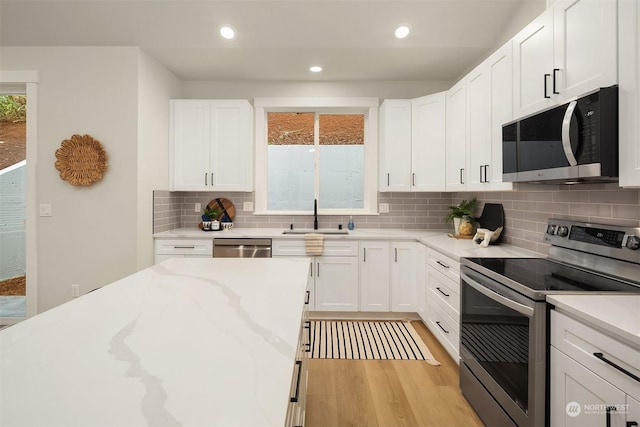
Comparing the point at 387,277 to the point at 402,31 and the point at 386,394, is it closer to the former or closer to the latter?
the point at 386,394

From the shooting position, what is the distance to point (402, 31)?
325 cm

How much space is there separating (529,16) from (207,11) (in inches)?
106

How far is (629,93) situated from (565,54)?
52cm

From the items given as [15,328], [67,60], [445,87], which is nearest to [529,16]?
[445,87]

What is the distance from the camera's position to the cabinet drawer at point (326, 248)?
3672 mm

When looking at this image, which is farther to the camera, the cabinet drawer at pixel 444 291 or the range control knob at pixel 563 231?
the cabinet drawer at pixel 444 291

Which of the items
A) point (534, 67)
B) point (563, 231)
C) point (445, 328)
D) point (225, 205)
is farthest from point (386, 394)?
point (225, 205)

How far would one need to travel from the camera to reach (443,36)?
10.8 ft

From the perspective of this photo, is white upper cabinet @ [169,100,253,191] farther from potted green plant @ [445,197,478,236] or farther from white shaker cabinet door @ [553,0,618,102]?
white shaker cabinet door @ [553,0,618,102]

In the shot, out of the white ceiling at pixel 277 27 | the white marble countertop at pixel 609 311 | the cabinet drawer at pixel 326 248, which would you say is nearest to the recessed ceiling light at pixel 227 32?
the white ceiling at pixel 277 27

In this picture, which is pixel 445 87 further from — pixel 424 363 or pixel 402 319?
pixel 424 363

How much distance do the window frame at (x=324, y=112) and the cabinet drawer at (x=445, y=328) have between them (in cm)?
147

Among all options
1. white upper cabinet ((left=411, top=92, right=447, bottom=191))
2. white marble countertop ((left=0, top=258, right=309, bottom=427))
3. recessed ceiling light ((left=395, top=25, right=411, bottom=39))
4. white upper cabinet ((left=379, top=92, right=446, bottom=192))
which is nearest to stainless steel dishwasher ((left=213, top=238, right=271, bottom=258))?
white upper cabinet ((left=379, top=92, right=446, bottom=192))
